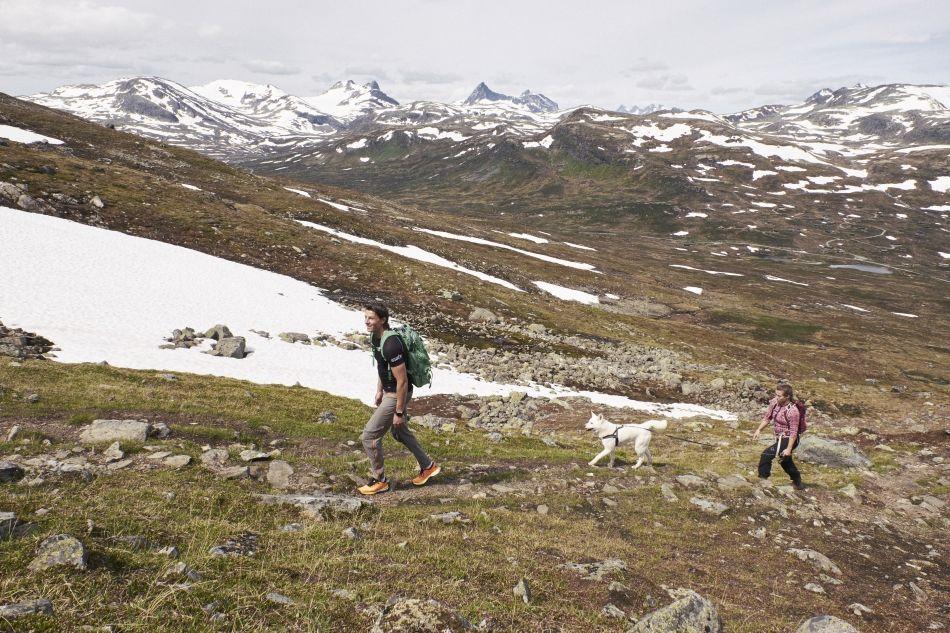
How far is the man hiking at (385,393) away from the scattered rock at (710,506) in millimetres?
8413

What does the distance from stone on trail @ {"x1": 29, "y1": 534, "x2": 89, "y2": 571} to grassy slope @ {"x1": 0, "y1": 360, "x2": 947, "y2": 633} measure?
0.45ft

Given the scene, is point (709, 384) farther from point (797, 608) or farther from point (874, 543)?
point (797, 608)

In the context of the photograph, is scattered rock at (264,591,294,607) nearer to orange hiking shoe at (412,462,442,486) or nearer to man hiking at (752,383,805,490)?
orange hiking shoe at (412,462,442,486)

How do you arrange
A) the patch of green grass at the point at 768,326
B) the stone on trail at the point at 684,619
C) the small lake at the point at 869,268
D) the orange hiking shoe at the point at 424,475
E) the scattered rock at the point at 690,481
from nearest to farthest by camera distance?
the stone on trail at the point at 684,619, the orange hiking shoe at the point at 424,475, the scattered rock at the point at 690,481, the patch of green grass at the point at 768,326, the small lake at the point at 869,268

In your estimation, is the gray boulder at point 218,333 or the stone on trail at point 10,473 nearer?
the stone on trail at point 10,473

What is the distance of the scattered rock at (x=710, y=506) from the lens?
13062 millimetres

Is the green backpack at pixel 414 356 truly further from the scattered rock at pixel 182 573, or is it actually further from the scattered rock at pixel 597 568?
the scattered rock at pixel 182 573

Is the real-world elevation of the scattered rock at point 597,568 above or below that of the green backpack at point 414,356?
below

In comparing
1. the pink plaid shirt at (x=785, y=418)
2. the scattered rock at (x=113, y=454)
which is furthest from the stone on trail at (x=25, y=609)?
the pink plaid shirt at (x=785, y=418)

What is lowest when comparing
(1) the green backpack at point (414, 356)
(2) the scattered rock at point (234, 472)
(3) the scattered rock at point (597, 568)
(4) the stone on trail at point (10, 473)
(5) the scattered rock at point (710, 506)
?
(5) the scattered rock at point (710, 506)

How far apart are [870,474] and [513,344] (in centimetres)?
2542

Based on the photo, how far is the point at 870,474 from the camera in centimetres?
1917

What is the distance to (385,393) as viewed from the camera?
10719mm

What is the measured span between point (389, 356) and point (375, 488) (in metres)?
3.43
